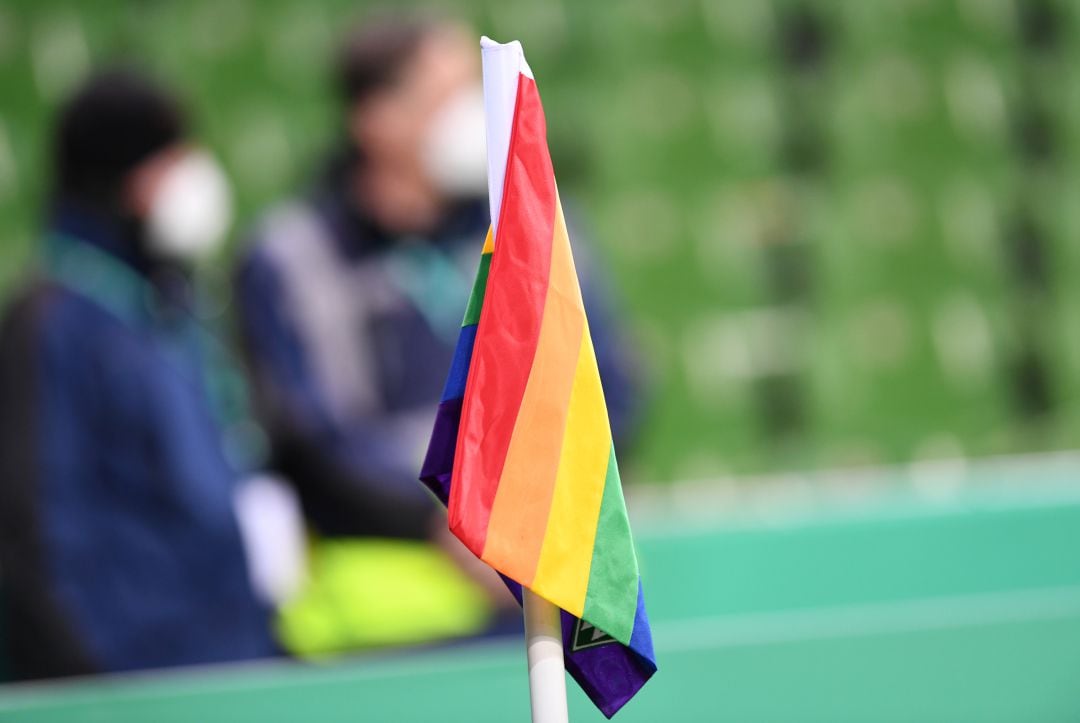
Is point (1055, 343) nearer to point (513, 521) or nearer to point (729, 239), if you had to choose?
point (729, 239)

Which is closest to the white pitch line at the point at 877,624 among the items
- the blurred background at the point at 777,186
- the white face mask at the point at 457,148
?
the white face mask at the point at 457,148

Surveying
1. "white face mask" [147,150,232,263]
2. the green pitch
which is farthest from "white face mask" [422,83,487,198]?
the green pitch

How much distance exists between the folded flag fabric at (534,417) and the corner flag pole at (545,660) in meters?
0.01

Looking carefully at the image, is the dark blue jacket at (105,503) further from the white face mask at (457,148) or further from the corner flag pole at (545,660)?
the corner flag pole at (545,660)

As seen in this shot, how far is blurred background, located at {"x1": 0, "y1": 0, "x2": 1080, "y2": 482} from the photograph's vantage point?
8.18 ft

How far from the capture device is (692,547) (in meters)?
1.62

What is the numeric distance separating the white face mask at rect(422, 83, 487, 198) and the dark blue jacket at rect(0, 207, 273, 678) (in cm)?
36

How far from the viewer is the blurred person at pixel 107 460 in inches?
53.6

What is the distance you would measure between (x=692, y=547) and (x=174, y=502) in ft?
1.93

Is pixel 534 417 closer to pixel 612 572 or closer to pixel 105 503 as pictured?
pixel 612 572

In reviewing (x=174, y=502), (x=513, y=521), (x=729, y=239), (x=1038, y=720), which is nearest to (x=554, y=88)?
(x=729, y=239)

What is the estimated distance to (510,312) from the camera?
56 cm

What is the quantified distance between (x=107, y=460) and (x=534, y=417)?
0.96m

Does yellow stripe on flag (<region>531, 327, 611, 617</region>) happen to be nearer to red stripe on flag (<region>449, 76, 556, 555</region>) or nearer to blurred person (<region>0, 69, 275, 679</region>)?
red stripe on flag (<region>449, 76, 556, 555</region>)
